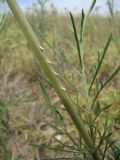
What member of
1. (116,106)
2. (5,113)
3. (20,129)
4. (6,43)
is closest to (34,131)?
(20,129)

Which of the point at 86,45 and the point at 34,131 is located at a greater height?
the point at 86,45

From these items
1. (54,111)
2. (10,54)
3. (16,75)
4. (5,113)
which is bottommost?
(54,111)

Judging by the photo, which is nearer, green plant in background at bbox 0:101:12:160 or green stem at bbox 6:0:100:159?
green stem at bbox 6:0:100:159

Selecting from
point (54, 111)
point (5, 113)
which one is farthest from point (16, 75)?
point (54, 111)

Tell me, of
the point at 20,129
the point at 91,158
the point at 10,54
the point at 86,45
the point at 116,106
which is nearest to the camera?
the point at 91,158

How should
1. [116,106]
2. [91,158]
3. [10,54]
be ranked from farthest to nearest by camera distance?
[10,54], [116,106], [91,158]

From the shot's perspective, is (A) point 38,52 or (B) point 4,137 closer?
(A) point 38,52

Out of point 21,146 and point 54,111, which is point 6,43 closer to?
point 21,146

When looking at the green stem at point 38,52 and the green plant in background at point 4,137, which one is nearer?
the green stem at point 38,52

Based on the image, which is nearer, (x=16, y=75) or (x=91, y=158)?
(x=91, y=158)
